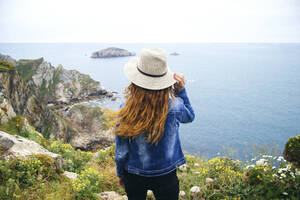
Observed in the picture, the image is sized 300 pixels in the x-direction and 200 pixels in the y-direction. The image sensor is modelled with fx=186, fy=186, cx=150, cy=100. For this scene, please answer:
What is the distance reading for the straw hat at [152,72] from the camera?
2043 mm

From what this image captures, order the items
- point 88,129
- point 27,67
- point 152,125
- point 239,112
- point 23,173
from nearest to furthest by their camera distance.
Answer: point 152,125
point 23,173
point 88,129
point 239,112
point 27,67

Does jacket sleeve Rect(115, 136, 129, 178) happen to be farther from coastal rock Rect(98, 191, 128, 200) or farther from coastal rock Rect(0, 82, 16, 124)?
coastal rock Rect(0, 82, 16, 124)

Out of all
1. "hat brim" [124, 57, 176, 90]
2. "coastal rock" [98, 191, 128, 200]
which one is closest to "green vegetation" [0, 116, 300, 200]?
"coastal rock" [98, 191, 128, 200]

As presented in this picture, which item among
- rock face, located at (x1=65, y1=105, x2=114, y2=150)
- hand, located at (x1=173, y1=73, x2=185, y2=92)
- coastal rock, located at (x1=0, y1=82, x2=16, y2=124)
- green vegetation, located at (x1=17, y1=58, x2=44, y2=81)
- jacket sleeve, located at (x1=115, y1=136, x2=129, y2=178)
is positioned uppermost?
hand, located at (x1=173, y1=73, x2=185, y2=92)

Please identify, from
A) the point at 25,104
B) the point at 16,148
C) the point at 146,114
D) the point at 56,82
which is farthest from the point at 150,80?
the point at 56,82

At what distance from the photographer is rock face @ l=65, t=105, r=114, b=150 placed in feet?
115

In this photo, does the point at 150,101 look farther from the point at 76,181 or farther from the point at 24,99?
the point at 24,99

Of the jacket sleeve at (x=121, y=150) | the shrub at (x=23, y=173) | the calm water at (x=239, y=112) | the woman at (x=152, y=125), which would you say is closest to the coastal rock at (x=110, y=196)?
the shrub at (x=23, y=173)

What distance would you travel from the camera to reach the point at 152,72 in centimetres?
208

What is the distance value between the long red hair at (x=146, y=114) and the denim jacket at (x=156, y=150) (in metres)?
0.10

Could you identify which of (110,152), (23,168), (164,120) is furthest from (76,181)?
(164,120)

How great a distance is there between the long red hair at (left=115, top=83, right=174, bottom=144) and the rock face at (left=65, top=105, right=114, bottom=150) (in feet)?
112

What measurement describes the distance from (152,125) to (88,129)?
4179cm

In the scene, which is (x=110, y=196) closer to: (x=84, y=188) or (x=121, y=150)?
(x=84, y=188)
